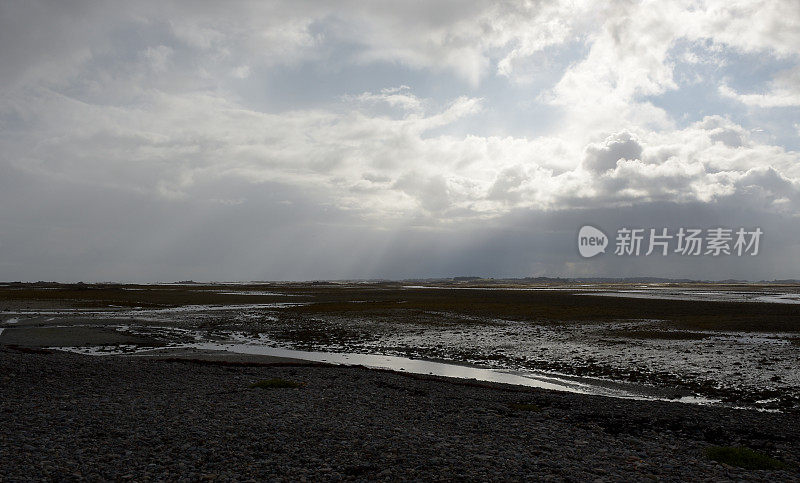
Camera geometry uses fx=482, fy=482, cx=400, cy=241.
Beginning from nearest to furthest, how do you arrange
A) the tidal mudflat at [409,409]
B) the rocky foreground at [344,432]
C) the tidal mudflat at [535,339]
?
the rocky foreground at [344,432], the tidal mudflat at [409,409], the tidal mudflat at [535,339]

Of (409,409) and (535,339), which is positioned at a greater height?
(409,409)

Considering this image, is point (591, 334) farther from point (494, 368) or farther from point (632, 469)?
point (632, 469)

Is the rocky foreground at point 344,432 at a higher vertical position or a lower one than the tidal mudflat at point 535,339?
higher

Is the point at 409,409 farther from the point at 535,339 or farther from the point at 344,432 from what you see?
the point at 535,339

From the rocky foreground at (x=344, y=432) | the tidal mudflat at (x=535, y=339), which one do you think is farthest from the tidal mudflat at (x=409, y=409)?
the tidal mudflat at (x=535, y=339)

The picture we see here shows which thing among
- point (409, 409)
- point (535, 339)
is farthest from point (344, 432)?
point (535, 339)

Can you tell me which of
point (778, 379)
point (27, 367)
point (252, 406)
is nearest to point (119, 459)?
point (252, 406)

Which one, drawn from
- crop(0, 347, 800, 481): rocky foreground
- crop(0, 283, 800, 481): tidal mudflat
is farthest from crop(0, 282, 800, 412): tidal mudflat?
crop(0, 347, 800, 481): rocky foreground

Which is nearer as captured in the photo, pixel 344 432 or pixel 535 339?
pixel 344 432

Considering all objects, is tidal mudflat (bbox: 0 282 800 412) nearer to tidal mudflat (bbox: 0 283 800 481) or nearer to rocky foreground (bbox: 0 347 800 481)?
tidal mudflat (bbox: 0 283 800 481)

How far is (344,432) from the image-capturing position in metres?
15.1

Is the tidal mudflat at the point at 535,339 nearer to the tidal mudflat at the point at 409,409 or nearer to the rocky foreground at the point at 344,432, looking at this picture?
the tidal mudflat at the point at 409,409

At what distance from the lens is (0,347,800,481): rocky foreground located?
39.3 ft

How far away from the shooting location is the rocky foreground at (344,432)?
11992 millimetres
